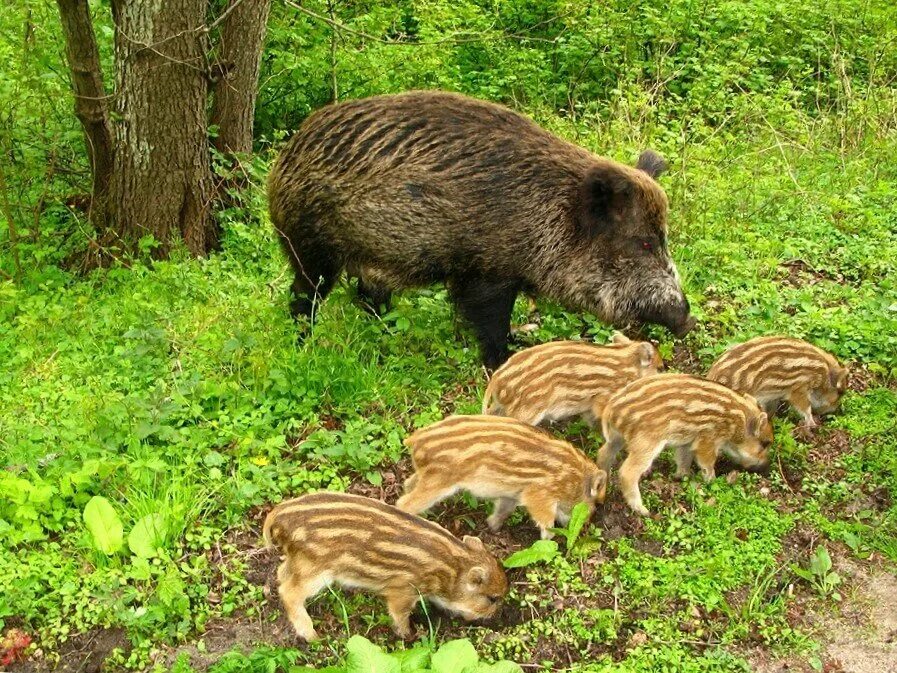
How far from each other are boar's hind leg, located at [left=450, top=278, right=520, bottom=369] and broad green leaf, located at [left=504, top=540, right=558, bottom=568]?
186cm

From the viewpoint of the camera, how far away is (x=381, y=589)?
4152 mm

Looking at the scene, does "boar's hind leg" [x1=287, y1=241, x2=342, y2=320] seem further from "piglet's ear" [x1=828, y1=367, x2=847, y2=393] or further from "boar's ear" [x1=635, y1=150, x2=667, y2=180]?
"piglet's ear" [x1=828, y1=367, x2=847, y2=393]

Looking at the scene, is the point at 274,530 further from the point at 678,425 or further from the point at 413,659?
the point at 678,425

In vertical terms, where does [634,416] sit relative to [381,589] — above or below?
above

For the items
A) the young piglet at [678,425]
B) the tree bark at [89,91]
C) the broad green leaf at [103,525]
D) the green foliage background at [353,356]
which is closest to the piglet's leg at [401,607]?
the green foliage background at [353,356]

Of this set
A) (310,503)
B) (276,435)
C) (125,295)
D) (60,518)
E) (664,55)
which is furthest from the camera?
(664,55)

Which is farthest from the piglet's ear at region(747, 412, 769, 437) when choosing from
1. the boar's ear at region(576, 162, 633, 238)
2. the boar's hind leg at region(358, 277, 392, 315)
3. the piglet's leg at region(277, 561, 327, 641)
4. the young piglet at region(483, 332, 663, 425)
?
the boar's hind leg at region(358, 277, 392, 315)

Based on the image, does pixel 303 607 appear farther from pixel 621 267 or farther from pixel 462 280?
pixel 621 267

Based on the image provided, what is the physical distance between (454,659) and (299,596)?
0.87 metres

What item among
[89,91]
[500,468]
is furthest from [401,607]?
[89,91]

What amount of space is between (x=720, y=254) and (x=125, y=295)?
4576 millimetres

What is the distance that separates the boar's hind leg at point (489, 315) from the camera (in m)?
6.19

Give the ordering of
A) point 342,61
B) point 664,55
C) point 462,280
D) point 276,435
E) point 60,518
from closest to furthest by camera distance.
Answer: point 60,518
point 276,435
point 462,280
point 342,61
point 664,55

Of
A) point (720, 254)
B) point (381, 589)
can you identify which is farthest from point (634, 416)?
point (720, 254)
